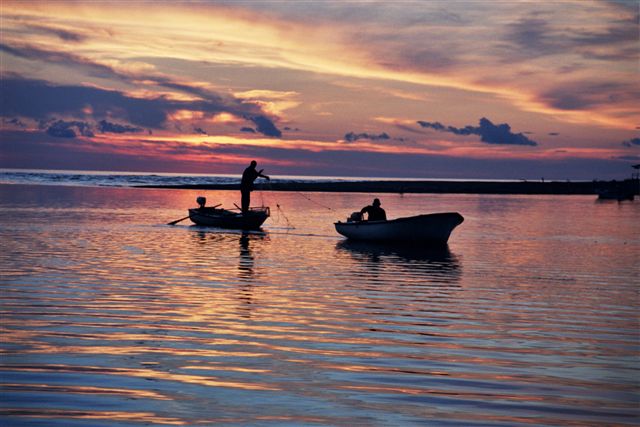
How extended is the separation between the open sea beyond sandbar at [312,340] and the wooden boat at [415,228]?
19.8 ft

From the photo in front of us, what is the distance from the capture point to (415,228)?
3275 centimetres

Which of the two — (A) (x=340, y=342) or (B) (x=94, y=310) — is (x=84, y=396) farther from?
(B) (x=94, y=310)

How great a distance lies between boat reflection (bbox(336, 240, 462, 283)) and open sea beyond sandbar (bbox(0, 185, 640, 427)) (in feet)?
0.71

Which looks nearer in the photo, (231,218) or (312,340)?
(312,340)

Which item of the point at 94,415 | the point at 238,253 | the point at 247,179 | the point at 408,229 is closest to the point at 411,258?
the point at 408,229

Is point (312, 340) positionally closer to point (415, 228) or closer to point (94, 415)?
point (94, 415)

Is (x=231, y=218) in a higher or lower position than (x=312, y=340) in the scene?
higher

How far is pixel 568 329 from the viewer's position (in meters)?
14.3

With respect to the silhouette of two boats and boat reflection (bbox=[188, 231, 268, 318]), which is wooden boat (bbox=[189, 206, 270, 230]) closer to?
boat reflection (bbox=[188, 231, 268, 318])

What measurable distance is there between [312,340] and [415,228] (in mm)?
20803

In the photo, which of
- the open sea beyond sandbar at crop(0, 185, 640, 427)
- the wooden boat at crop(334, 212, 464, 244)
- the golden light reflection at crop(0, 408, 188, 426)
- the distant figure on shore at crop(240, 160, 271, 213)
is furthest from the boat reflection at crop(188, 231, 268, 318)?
the golden light reflection at crop(0, 408, 188, 426)

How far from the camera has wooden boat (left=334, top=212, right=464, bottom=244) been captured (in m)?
32.6

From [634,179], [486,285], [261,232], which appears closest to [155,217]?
[261,232]

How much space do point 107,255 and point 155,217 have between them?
2484cm
